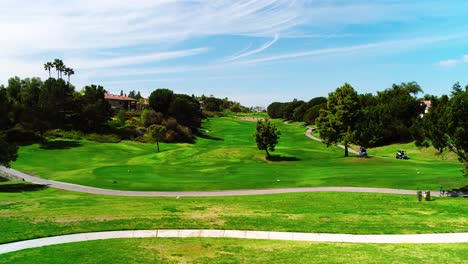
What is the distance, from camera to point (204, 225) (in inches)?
826

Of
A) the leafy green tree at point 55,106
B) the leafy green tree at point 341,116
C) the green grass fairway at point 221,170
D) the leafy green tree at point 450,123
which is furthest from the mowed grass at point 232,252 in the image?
the leafy green tree at point 55,106

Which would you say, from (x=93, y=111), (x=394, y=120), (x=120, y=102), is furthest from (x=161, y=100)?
(x=394, y=120)

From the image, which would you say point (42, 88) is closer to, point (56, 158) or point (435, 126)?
point (56, 158)

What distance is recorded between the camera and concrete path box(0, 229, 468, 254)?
60.8 feet

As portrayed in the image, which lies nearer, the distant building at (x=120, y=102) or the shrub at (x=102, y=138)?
the shrub at (x=102, y=138)

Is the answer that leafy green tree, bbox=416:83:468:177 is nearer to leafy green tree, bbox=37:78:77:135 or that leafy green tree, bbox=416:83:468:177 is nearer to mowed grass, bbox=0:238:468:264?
mowed grass, bbox=0:238:468:264

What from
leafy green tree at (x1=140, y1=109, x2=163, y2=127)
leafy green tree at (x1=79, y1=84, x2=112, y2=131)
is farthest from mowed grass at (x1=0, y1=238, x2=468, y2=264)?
leafy green tree at (x1=140, y1=109, x2=163, y2=127)

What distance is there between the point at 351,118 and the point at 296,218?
1638 inches

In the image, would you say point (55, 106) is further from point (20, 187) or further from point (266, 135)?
point (20, 187)

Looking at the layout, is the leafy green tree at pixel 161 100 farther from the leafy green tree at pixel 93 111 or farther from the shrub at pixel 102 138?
the shrub at pixel 102 138

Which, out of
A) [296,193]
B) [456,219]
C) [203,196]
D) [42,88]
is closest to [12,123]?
[42,88]

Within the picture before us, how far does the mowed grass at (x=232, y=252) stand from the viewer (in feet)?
51.6

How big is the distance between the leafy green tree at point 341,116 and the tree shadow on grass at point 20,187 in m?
40.5

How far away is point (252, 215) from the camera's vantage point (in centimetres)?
2361
